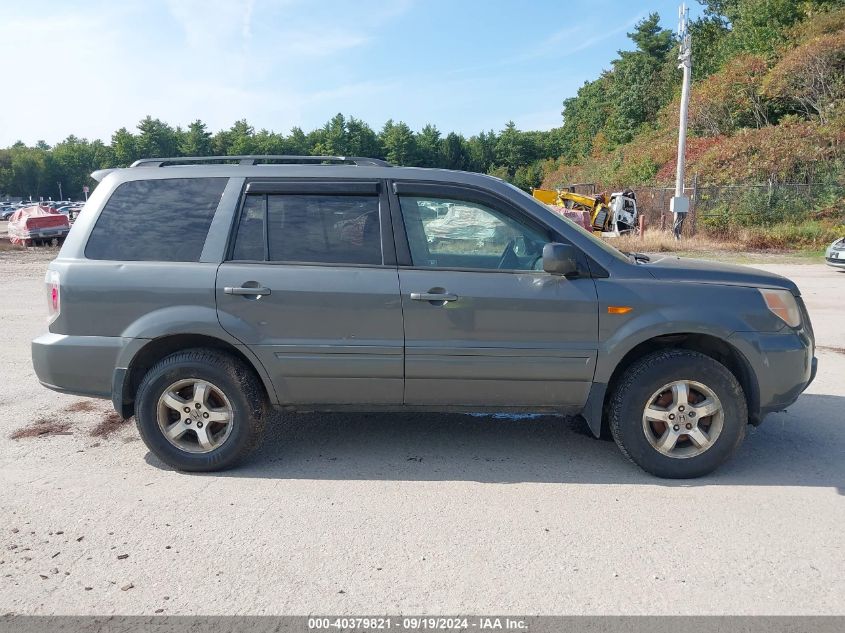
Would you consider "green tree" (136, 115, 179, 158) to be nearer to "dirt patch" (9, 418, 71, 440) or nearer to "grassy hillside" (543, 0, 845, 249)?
"grassy hillside" (543, 0, 845, 249)

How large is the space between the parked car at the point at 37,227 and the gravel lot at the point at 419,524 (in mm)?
22041

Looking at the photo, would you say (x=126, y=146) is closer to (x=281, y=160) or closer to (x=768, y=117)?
(x=768, y=117)

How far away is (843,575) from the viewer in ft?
9.98

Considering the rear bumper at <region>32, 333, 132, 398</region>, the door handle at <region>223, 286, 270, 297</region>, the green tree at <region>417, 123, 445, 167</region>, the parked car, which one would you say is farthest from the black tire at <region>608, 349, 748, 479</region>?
the green tree at <region>417, 123, 445, 167</region>

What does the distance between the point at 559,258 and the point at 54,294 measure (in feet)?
10.6

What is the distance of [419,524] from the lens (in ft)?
11.7

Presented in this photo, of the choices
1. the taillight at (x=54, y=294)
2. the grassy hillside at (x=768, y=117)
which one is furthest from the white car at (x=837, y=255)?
the taillight at (x=54, y=294)

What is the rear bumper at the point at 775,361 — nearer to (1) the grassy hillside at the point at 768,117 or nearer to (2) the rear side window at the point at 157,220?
(2) the rear side window at the point at 157,220

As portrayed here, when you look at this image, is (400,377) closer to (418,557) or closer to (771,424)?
(418,557)

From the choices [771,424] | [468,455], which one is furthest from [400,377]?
[771,424]

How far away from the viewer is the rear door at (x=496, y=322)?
13.4 feet

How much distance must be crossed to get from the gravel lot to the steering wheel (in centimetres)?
132

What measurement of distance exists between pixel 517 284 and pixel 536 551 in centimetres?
160

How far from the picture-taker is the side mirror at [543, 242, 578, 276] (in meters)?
3.99
